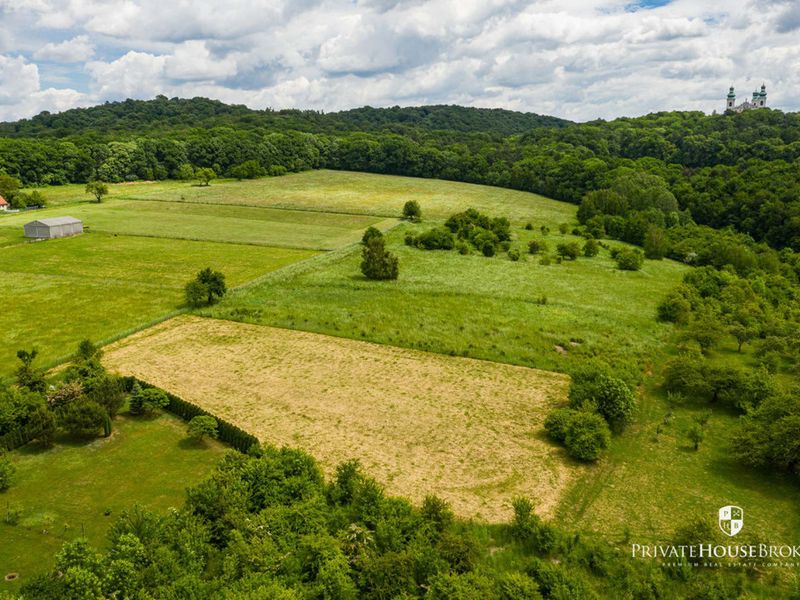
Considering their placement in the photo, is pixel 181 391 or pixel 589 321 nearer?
pixel 181 391

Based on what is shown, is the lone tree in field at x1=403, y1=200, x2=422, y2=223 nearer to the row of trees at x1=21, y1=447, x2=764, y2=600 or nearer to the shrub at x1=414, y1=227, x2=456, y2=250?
the shrub at x1=414, y1=227, x2=456, y2=250

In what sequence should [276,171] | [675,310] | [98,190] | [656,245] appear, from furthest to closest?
[276,171]
[98,190]
[656,245]
[675,310]

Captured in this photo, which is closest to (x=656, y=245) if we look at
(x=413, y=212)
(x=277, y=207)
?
(x=413, y=212)

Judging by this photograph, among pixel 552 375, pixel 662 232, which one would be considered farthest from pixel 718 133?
pixel 552 375

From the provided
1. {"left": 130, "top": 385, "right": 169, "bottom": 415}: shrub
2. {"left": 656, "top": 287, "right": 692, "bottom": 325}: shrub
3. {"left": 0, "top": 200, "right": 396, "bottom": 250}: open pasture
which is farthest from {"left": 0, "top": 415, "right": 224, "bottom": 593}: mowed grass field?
{"left": 0, "top": 200, "right": 396, "bottom": 250}: open pasture

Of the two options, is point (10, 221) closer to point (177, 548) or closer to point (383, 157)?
point (177, 548)

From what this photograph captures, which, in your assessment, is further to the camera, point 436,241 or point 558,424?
point 436,241

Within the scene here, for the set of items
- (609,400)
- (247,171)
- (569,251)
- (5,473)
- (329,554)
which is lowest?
(5,473)

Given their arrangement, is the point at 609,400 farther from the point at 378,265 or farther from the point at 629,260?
the point at 629,260

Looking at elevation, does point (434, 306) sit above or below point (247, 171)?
below
